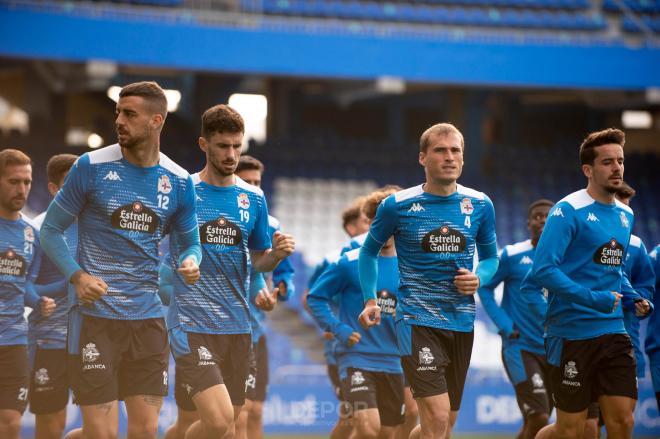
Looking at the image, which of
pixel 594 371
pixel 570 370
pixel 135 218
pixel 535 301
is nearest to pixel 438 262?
pixel 570 370

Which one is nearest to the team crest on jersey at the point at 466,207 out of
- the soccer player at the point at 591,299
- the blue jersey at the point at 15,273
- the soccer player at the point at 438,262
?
the soccer player at the point at 438,262

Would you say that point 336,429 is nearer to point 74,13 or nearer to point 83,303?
point 83,303

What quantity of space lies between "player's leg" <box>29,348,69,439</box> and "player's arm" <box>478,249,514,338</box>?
3669 mm

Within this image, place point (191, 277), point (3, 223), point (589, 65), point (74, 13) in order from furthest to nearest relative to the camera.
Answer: point (589, 65), point (74, 13), point (3, 223), point (191, 277)

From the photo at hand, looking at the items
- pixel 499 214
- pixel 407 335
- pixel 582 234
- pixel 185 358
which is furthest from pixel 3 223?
pixel 499 214

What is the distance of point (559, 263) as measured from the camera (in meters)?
6.99

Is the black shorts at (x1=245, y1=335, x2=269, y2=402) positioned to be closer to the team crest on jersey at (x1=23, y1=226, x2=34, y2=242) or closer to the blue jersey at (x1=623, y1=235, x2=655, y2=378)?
the team crest on jersey at (x1=23, y1=226, x2=34, y2=242)

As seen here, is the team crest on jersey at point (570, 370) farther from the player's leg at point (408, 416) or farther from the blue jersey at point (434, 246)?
the player's leg at point (408, 416)

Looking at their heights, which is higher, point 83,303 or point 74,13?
point 74,13

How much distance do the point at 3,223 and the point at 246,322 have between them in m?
2.28

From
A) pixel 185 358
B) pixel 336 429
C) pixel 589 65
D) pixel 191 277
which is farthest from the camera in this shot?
pixel 589 65

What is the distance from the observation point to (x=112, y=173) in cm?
602

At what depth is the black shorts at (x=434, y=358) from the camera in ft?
21.8

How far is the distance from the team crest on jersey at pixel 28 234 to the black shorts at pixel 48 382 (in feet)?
3.20
